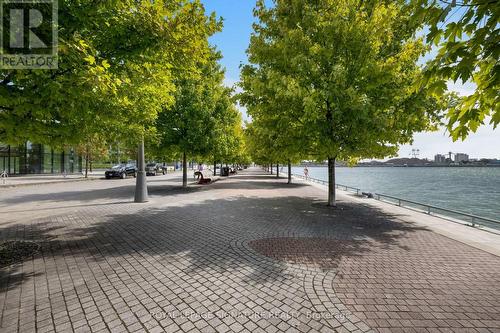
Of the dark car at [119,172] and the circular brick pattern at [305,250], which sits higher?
the dark car at [119,172]

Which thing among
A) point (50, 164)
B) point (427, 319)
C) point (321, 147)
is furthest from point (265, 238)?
point (50, 164)

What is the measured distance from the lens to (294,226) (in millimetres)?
8930

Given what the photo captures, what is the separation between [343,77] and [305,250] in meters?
6.47

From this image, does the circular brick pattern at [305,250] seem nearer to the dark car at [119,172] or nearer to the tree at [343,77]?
the tree at [343,77]

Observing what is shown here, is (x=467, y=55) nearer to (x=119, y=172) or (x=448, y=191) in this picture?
(x=119, y=172)

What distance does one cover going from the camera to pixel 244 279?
484 cm

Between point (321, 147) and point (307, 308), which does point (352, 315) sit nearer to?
point (307, 308)

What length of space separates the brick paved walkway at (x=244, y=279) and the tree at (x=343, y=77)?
397cm

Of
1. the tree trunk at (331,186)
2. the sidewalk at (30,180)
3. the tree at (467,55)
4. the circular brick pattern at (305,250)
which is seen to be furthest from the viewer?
the sidewalk at (30,180)

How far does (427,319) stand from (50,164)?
50.0 m

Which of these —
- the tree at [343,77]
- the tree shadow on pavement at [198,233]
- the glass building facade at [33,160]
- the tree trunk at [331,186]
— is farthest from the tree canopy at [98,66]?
the glass building facade at [33,160]

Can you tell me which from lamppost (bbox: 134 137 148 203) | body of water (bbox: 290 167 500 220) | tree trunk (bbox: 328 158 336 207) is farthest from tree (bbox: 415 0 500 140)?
body of water (bbox: 290 167 500 220)

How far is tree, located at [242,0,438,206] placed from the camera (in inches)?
382

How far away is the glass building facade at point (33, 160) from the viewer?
34.8 m
